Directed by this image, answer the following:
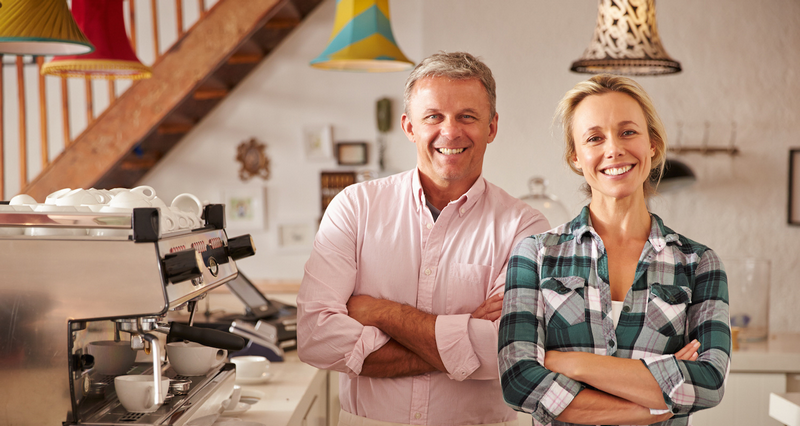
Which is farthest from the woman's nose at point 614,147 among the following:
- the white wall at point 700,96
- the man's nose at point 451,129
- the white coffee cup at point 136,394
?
the white wall at point 700,96

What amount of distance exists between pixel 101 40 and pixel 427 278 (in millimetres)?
1831

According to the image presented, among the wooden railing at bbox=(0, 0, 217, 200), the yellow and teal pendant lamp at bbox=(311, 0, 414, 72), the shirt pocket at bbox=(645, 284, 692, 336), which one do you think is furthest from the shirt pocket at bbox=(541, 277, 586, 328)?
the wooden railing at bbox=(0, 0, 217, 200)

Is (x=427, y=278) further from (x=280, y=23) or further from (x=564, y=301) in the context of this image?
(x=280, y=23)

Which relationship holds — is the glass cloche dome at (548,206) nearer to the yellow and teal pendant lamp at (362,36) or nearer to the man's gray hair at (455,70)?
the yellow and teal pendant lamp at (362,36)

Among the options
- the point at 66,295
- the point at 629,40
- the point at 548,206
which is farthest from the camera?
the point at 548,206

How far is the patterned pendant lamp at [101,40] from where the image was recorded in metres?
2.68

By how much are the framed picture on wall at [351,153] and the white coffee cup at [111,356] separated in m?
3.94

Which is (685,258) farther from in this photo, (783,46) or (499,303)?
(783,46)

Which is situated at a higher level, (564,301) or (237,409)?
(564,301)

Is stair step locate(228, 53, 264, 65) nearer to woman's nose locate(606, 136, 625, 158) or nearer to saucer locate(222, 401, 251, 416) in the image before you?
saucer locate(222, 401, 251, 416)

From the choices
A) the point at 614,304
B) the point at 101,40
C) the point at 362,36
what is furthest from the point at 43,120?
the point at 614,304

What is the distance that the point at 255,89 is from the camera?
539 centimetres

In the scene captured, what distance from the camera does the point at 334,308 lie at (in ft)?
5.35

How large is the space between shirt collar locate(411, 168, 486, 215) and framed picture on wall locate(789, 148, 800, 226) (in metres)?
3.77
